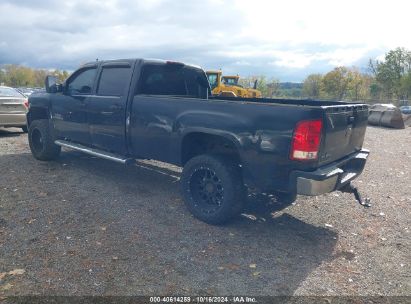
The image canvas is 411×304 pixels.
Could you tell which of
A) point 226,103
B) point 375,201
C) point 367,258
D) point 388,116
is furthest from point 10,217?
point 388,116

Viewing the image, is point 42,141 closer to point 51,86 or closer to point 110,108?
point 51,86

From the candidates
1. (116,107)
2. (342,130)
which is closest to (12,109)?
(116,107)

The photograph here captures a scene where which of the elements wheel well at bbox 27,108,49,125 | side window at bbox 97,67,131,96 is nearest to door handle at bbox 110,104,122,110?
side window at bbox 97,67,131,96

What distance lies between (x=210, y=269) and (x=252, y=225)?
4.14ft

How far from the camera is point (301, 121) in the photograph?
3.47 meters

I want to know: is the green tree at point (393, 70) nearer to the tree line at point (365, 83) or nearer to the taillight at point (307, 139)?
the tree line at point (365, 83)

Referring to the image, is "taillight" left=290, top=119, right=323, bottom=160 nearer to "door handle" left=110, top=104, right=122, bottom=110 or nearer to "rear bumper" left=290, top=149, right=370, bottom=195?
"rear bumper" left=290, top=149, right=370, bottom=195

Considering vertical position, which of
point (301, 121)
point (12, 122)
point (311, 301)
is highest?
point (301, 121)

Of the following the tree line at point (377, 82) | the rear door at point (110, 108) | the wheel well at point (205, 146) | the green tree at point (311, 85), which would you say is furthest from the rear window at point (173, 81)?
the green tree at point (311, 85)

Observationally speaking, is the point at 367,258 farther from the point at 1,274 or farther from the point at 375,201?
the point at 1,274

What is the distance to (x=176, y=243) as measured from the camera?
389 cm

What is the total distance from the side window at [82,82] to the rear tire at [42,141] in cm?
108

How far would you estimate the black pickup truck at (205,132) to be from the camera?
360cm

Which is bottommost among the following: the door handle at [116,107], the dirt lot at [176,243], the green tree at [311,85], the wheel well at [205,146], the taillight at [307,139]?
the dirt lot at [176,243]
